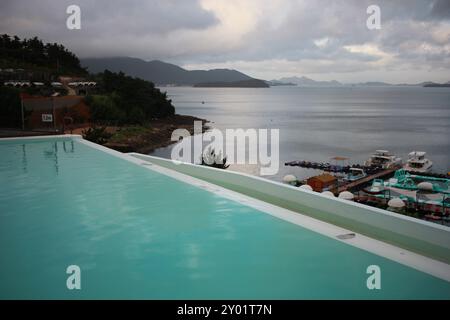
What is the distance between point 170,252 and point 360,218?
1.75 metres

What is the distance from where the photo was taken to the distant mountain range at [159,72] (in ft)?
324

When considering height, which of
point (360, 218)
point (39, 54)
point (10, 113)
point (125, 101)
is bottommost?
point (360, 218)

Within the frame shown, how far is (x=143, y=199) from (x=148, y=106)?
35452 millimetres

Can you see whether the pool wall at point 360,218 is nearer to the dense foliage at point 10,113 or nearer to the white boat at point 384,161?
the dense foliage at point 10,113

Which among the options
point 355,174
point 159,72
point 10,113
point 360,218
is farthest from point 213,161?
point 159,72

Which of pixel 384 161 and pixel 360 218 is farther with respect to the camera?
pixel 384 161

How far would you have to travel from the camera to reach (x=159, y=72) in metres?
114

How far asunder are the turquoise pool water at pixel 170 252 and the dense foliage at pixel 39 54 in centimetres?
3820

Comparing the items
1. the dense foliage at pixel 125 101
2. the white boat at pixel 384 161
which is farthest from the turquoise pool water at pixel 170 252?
the dense foliage at pixel 125 101

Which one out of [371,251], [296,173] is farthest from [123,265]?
[296,173]

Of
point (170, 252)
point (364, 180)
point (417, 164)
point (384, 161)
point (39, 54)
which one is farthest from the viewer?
point (39, 54)

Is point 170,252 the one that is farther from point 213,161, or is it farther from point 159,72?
point 159,72

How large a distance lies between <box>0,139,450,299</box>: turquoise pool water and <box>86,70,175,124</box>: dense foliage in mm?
25883

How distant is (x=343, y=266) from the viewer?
2.46 m
